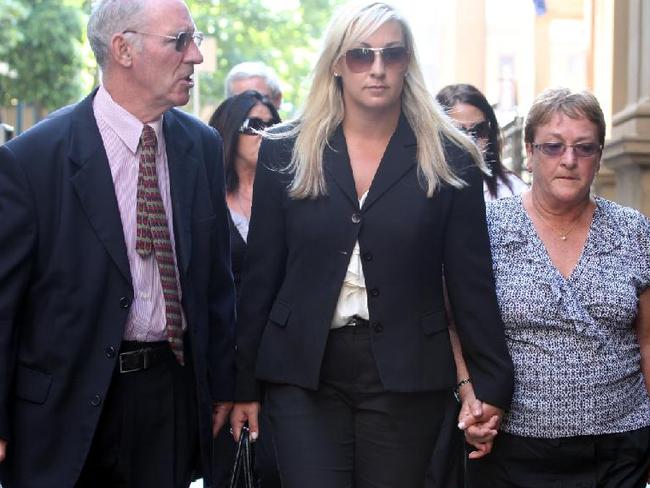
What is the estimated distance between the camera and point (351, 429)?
15.7 ft

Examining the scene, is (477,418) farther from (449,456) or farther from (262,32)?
(262,32)

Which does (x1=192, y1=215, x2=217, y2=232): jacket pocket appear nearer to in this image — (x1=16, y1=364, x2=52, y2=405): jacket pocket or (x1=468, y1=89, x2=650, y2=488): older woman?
(x1=16, y1=364, x2=52, y2=405): jacket pocket

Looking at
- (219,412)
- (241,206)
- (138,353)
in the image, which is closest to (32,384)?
(138,353)

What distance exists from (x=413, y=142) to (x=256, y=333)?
2.98ft

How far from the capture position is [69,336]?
4621mm

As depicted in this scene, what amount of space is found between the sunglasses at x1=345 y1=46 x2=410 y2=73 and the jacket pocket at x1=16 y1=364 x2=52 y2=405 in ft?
5.10

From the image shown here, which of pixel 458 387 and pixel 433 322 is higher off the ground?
pixel 433 322

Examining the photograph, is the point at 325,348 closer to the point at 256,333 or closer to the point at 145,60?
the point at 256,333

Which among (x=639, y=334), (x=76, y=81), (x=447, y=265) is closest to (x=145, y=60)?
(x=447, y=265)

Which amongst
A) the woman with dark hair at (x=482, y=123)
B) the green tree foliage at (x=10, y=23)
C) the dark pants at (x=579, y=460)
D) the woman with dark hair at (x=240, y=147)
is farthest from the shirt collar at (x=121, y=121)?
the green tree foliage at (x=10, y=23)

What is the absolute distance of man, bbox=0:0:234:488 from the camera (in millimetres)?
4621

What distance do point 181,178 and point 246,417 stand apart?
94 cm

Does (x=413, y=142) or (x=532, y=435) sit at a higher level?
(x=413, y=142)

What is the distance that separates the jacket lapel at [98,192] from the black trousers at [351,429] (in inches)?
30.8
